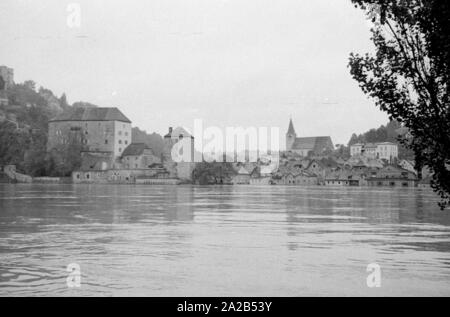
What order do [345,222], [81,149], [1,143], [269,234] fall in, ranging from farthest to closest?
[81,149]
[1,143]
[345,222]
[269,234]

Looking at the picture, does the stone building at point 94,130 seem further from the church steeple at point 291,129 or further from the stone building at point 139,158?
the church steeple at point 291,129

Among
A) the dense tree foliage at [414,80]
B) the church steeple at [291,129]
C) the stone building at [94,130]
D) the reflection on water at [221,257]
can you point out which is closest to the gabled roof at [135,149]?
the stone building at [94,130]

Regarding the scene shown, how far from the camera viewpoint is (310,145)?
169 metres

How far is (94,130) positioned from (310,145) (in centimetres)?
7325

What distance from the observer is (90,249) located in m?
13.0

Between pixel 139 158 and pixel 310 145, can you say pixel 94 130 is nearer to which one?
pixel 139 158

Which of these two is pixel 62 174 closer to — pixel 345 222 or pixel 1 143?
pixel 1 143

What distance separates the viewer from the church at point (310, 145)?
544ft

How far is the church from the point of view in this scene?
16577cm

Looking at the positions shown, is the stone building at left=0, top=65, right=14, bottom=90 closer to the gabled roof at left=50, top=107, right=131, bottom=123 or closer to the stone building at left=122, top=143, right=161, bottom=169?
the gabled roof at left=50, top=107, right=131, bottom=123

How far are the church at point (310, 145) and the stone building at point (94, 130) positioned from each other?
62.6 metres

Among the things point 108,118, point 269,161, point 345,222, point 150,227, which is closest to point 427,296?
point 150,227

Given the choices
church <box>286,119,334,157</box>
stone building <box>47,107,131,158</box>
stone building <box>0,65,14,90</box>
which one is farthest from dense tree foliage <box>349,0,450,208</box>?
church <box>286,119,334,157</box>
